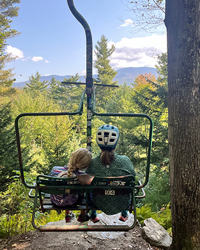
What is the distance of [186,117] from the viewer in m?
2.47

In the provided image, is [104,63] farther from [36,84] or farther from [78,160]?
[78,160]

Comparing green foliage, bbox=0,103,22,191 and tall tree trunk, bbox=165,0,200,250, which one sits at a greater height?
tall tree trunk, bbox=165,0,200,250

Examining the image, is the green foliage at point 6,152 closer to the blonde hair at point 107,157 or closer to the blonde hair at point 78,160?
the blonde hair at point 78,160

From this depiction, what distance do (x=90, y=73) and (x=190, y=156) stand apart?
6.00ft

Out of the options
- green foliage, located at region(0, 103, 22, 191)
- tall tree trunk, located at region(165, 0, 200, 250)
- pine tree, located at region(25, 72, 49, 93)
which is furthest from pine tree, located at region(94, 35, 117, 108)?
tall tree trunk, located at region(165, 0, 200, 250)

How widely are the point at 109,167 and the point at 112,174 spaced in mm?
93

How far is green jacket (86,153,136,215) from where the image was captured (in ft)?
8.36

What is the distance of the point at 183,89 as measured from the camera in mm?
2490

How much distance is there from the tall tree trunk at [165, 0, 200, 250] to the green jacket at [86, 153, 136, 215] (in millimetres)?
626

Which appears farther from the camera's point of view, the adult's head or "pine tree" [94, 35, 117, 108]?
"pine tree" [94, 35, 117, 108]

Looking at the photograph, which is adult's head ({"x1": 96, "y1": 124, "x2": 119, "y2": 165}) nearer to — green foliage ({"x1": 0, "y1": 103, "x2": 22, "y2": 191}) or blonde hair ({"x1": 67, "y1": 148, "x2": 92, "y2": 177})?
blonde hair ({"x1": 67, "y1": 148, "x2": 92, "y2": 177})

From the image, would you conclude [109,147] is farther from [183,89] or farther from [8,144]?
[8,144]

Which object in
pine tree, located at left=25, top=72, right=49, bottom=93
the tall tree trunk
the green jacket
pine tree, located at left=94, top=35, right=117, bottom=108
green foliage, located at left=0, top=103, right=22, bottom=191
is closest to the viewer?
the tall tree trunk

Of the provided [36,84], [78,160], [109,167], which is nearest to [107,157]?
[109,167]
